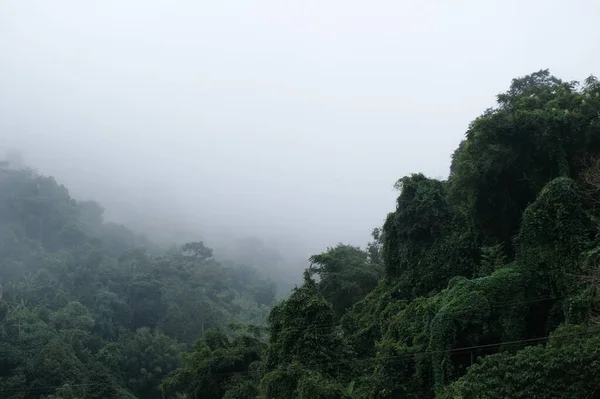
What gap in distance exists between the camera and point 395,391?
56.6ft

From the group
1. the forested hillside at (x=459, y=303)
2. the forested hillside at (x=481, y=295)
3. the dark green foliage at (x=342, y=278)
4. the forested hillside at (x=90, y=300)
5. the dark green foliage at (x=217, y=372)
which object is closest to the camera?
the forested hillside at (x=481, y=295)

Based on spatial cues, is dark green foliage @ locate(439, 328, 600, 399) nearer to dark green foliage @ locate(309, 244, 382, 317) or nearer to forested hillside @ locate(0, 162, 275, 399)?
dark green foliage @ locate(309, 244, 382, 317)

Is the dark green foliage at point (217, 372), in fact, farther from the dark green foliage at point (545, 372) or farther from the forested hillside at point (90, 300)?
the dark green foliage at point (545, 372)

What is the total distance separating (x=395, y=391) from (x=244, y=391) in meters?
8.90

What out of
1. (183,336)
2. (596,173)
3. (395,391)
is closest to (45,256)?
(183,336)

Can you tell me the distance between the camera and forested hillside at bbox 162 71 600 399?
43.4 ft

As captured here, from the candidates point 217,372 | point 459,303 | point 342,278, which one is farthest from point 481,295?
point 342,278

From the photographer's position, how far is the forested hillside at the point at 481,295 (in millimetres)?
13242

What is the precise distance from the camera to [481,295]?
1603cm

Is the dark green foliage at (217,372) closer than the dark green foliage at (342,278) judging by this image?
Yes

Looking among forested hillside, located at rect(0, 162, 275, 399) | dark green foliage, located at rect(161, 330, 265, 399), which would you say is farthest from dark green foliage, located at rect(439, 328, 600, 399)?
forested hillside, located at rect(0, 162, 275, 399)

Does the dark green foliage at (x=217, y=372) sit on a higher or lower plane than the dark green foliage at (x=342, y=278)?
lower

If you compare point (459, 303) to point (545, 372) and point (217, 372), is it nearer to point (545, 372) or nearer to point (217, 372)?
point (545, 372)

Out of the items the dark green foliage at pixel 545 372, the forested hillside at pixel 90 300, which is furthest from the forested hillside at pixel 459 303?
the forested hillside at pixel 90 300
